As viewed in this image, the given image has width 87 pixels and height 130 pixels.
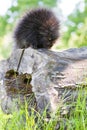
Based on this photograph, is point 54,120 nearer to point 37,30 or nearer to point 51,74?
point 51,74

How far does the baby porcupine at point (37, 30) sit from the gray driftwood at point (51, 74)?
13 cm

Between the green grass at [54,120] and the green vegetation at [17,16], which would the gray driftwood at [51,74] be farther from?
the green vegetation at [17,16]

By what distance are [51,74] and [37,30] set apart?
16.5 inches

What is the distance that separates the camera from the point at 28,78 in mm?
2197

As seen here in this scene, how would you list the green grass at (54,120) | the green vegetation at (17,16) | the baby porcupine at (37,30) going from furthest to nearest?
the green vegetation at (17,16) < the baby porcupine at (37,30) < the green grass at (54,120)

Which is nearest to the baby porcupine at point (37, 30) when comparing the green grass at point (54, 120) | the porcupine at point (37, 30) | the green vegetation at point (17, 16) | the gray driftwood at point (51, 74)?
the porcupine at point (37, 30)

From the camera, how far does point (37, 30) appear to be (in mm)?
2363

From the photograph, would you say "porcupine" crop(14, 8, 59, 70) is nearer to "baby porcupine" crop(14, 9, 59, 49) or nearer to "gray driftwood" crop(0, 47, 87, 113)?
"baby porcupine" crop(14, 9, 59, 49)

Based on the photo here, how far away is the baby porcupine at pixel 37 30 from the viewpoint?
7.75ft

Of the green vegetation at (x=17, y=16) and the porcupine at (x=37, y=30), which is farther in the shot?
the green vegetation at (x=17, y=16)

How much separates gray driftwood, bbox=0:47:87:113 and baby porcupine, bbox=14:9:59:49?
126mm

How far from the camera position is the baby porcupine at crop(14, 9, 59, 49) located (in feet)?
7.75

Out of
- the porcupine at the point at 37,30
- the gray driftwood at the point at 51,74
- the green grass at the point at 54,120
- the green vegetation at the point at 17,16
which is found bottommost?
the green grass at the point at 54,120

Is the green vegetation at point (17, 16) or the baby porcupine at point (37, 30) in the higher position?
the green vegetation at point (17, 16)
